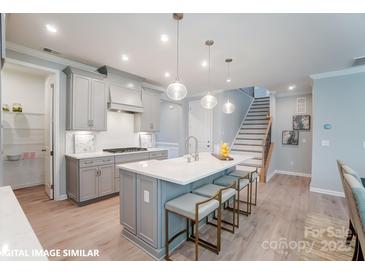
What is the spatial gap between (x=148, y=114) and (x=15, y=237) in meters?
4.10

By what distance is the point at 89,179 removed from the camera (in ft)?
11.0

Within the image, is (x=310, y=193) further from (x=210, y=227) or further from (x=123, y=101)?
(x=123, y=101)

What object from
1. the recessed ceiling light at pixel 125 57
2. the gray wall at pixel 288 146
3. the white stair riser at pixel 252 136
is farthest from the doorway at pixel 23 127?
the gray wall at pixel 288 146

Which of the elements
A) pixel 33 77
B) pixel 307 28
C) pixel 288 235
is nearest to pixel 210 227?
pixel 288 235

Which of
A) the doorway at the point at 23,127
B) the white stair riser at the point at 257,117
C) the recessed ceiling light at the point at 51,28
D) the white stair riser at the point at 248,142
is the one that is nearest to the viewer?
the recessed ceiling light at the point at 51,28

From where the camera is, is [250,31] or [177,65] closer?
[250,31]

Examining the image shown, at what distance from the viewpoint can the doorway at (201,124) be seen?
5945 mm

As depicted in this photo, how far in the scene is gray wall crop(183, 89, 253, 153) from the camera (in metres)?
5.77

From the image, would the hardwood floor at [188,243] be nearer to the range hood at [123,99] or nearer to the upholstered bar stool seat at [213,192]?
the upholstered bar stool seat at [213,192]

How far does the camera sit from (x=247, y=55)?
3.12m

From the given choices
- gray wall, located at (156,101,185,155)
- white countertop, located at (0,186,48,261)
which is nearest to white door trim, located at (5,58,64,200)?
white countertop, located at (0,186,48,261)

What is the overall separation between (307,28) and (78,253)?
3946mm

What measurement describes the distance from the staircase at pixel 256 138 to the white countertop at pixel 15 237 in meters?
5.06
